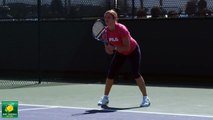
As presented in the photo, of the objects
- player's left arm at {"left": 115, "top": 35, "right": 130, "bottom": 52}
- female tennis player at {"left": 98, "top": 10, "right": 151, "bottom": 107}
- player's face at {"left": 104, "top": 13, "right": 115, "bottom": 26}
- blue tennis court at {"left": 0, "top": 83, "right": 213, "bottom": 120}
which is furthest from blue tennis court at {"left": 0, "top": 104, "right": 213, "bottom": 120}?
player's face at {"left": 104, "top": 13, "right": 115, "bottom": 26}

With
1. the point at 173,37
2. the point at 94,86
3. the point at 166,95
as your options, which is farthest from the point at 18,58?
the point at 166,95

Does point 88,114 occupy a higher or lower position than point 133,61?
lower

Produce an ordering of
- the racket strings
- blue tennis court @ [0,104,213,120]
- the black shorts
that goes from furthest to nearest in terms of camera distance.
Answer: the racket strings → the black shorts → blue tennis court @ [0,104,213,120]

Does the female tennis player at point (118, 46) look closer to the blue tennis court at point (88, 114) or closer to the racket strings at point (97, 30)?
the racket strings at point (97, 30)

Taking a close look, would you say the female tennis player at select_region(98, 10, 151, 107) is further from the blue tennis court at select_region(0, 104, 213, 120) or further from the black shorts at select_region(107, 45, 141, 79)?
the blue tennis court at select_region(0, 104, 213, 120)

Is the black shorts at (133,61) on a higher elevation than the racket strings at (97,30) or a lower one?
lower

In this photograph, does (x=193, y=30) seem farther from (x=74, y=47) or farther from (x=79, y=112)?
(x=79, y=112)

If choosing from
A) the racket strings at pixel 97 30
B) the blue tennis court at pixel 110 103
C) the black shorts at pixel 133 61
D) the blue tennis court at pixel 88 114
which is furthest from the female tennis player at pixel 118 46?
the blue tennis court at pixel 88 114

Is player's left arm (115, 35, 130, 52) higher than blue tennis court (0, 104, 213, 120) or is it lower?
higher

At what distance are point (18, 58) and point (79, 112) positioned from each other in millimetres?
7940

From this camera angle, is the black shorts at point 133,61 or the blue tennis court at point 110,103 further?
the black shorts at point 133,61

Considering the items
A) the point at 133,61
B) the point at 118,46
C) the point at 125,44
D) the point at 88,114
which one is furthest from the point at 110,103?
the point at 88,114

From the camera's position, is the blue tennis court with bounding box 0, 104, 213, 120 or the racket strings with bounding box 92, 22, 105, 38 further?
the racket strings with bounding box 92, 22, 105, 38

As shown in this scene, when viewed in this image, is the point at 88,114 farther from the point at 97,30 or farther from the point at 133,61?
the point at 97,30
